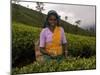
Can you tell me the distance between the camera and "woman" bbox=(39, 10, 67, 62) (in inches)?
92.4

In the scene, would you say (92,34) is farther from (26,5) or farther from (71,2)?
(26,5)

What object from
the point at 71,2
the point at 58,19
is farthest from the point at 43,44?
the point at 71,2

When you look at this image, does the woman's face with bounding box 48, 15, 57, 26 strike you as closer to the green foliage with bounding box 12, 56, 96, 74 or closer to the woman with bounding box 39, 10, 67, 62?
the woman with bounding box 39, 10, 67, 62

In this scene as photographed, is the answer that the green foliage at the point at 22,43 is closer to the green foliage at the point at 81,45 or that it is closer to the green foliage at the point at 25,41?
the green foliage at the point at 25,41

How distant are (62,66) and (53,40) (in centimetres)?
33

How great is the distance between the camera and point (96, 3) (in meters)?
2.58

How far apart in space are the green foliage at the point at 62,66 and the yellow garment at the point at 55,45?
0.43ft

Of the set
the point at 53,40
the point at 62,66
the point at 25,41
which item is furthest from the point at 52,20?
the point at 62,66

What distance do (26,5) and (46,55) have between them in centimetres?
62

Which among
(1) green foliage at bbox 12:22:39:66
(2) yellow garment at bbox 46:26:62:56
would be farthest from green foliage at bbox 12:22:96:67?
(2) yellow garment at bbox 46:26:62:56

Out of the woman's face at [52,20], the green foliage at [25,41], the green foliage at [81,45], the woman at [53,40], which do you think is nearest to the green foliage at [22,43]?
the green foliage at [25,41]

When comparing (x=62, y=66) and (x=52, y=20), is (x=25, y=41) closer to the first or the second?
(x=52, y=20)

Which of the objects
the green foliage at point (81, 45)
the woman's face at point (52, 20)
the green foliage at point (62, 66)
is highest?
the woman's face at point (52, 20)

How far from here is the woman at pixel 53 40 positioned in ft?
7.70
